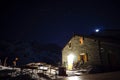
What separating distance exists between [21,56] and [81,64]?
4912 cm

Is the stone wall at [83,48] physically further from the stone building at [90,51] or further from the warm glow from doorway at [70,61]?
the warm glow from doorway at [70,61]

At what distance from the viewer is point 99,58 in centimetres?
2728

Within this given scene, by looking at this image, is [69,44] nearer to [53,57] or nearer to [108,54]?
[108,54]

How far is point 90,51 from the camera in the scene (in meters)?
29.0

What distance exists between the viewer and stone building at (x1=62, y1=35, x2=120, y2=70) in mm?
26469

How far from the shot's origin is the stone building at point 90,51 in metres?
26.5

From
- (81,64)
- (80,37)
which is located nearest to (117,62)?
(81,64)

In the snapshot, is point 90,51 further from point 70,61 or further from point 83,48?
point 70,61

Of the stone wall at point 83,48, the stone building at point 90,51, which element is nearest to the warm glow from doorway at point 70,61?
the stone building at point 90,51

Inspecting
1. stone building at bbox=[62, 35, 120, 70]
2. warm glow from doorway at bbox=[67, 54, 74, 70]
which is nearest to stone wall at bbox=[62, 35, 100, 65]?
stone building at bbox=[62, 35, 120, 70]

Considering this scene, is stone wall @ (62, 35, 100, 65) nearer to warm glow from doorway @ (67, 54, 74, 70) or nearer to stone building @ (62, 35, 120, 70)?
stone building @ (62, 35, 120, 70)

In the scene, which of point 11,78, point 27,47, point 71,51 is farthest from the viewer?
point 27,47

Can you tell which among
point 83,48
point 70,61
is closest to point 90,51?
Result: point 83,48

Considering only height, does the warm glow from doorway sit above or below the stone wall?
below
